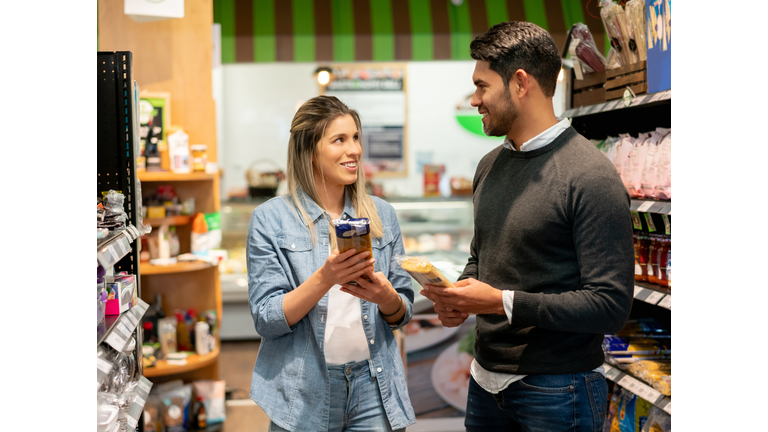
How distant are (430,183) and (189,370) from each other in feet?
15.9

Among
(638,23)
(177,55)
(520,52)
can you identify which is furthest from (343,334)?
(177,55)

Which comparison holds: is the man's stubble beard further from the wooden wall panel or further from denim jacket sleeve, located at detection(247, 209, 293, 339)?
the wooden wall panel

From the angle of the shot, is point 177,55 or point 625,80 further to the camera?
point 177,55

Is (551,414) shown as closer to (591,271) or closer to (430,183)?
(591,271)

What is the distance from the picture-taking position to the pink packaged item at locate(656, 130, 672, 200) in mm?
2508

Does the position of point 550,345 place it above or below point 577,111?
below

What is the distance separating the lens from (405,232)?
21.0 ft

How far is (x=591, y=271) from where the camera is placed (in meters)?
1.68

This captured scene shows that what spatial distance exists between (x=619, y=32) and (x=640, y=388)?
1677 millimetres

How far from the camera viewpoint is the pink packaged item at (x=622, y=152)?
287 cm

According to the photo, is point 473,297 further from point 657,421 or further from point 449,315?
point 657,421
